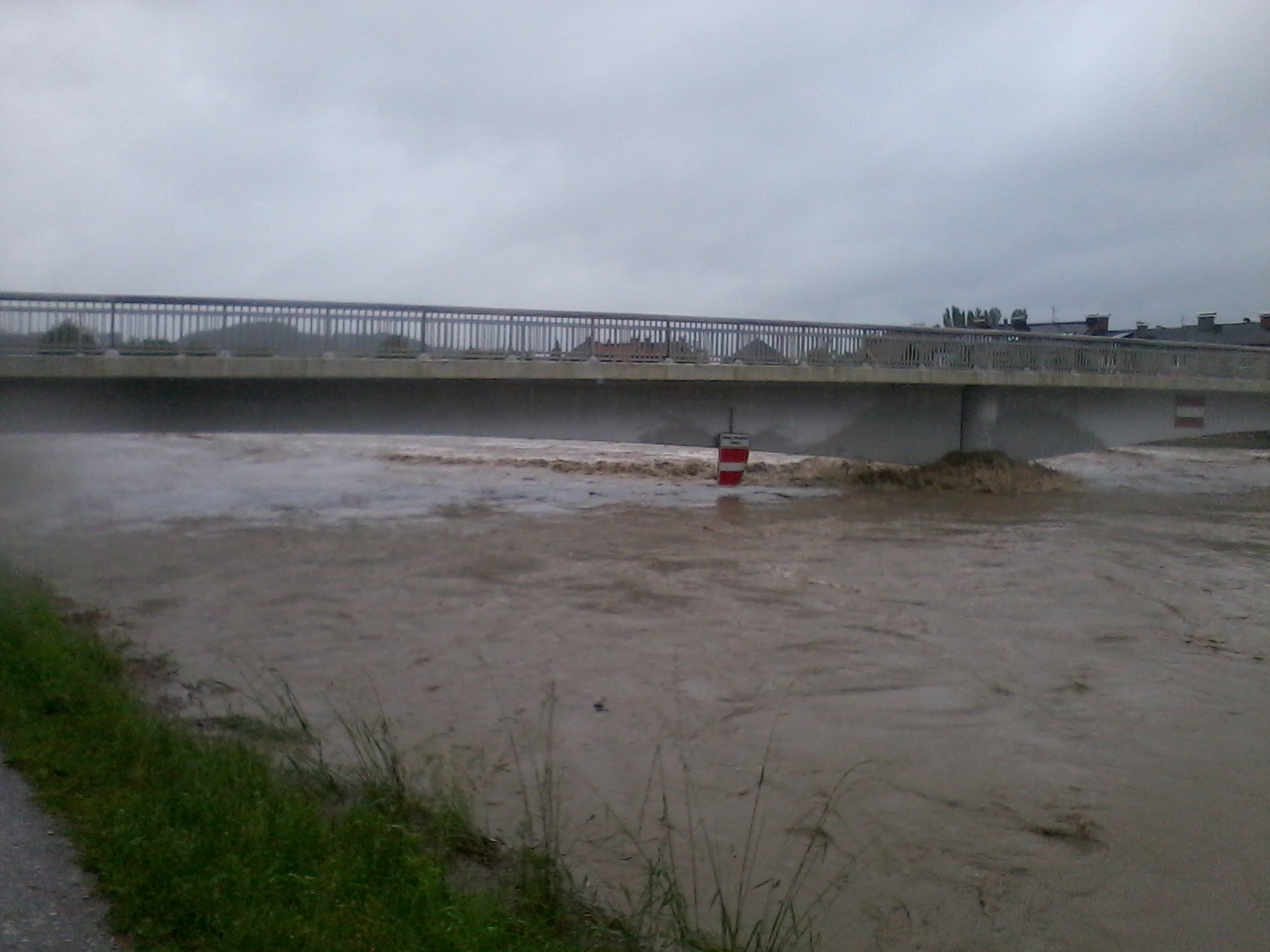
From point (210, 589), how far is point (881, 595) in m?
7.91

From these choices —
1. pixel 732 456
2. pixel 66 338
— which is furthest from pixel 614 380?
pixel 66 338

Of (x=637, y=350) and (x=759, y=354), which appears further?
(x=759, y=354)

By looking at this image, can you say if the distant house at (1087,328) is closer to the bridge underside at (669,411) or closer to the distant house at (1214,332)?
the distant house at (1214,332)

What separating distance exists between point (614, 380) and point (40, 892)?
17838 millimetres

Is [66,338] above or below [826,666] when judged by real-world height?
above

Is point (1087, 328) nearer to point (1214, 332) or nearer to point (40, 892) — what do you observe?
point (1214, 332)

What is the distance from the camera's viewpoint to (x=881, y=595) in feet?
45.3

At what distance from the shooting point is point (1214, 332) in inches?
2489

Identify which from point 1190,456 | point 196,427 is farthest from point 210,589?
point 1190,456

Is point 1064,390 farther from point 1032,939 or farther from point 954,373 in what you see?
point 1032,939

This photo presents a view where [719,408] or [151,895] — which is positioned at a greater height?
[719,408]

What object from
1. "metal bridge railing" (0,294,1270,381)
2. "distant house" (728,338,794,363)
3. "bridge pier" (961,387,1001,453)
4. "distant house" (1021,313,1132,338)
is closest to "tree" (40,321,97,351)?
"metal bridge railing" (0,294,1270,381)

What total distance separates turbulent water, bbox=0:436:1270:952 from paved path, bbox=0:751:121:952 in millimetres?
2294

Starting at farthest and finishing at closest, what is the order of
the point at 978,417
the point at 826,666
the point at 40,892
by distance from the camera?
1. the point at 978,417
2. the point at 826,666
3. the point at 40,892
